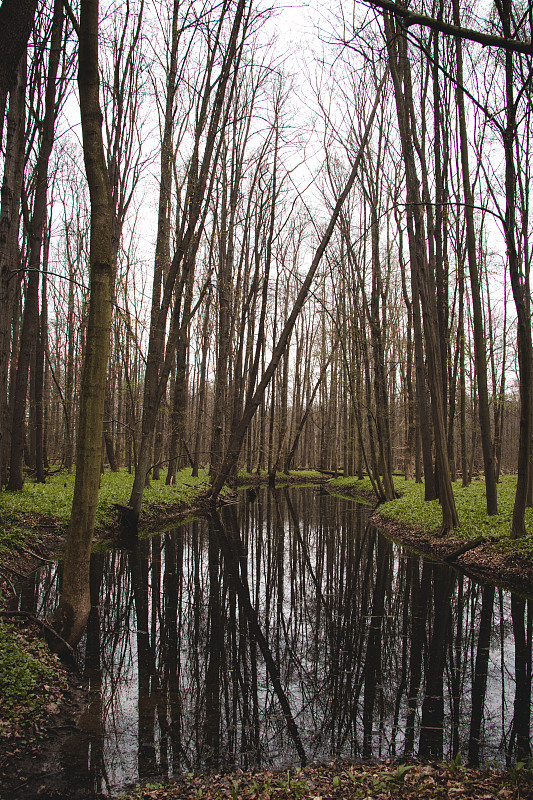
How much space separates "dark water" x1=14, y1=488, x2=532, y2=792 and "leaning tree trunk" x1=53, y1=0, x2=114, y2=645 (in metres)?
0.80

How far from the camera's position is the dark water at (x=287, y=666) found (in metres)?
3.78

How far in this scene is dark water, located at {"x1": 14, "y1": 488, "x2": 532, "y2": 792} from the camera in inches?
149

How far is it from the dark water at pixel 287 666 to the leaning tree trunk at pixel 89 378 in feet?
2.62

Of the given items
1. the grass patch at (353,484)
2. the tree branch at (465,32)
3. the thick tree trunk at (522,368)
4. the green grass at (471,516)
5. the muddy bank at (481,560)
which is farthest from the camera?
the grass patch at (353,484)

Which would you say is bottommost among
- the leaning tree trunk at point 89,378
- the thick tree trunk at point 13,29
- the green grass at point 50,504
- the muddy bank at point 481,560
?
the muddy bank at point 481,560

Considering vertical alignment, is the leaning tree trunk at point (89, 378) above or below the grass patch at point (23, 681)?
above

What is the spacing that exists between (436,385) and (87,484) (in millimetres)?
8391

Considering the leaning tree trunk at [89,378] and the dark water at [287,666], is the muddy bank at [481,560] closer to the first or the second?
the dark water at [287,666]

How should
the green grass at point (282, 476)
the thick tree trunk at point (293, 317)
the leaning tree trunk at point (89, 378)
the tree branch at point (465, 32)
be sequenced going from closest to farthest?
the tree branch at point (465, 32)
the leaning tree trunk at point (89, 378)
the thick tree trunk at point (293, 317)
the green grass at point (282, 476)

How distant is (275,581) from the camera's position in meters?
8.88

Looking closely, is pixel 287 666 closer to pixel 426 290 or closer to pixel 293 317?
pixel 426 290

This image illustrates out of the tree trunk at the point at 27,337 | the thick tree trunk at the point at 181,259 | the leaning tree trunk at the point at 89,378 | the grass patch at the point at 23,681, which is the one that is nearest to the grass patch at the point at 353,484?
the thick tree trunk at the point at 181,259

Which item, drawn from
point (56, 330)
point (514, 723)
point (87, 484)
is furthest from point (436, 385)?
point (56, 330)

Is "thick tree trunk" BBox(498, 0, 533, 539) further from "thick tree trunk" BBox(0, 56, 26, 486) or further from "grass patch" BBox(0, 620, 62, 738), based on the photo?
"thick tree trunk" BBox(0, 56, 26, 486)
